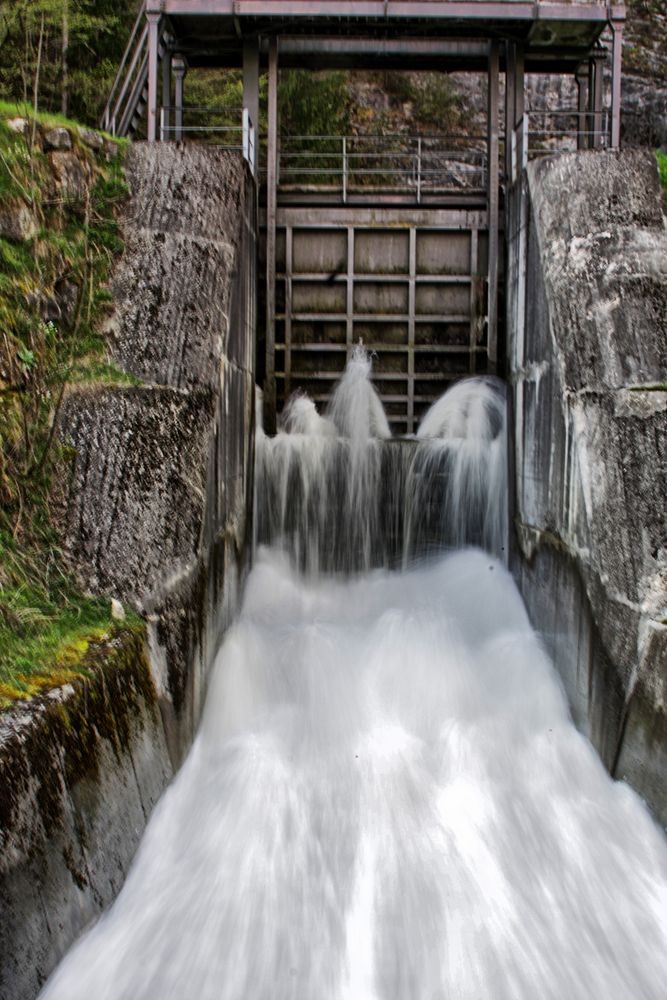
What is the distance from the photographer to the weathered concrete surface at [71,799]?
249cm

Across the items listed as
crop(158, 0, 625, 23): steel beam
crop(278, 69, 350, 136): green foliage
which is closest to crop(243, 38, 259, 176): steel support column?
crop(158, 0, 625, 23): steel beam

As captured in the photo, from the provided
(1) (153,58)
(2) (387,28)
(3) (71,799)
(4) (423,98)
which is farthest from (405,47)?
(3) (71,799)

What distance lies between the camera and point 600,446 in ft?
14.8

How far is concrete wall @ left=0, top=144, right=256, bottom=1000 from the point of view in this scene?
2674 mm

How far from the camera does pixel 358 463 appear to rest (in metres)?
6.66

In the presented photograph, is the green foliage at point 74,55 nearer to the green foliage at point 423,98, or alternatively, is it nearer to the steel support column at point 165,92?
the steel support column at point 165,92

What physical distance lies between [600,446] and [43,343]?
351cm

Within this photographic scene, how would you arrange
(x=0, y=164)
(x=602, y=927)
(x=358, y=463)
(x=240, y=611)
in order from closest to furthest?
(x=602, y=927)
(x=0, y=164)
(x=240, y=611)
(x=358, y=463)

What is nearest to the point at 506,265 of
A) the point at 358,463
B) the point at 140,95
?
the point at 358,463

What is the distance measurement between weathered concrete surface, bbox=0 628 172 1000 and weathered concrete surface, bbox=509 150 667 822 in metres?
2.58

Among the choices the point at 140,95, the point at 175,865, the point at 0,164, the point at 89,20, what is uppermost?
the point at 89,20

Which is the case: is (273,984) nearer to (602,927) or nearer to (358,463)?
(602,927)

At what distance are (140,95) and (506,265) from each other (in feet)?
15.4

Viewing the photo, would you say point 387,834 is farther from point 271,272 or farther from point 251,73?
point 251,73
